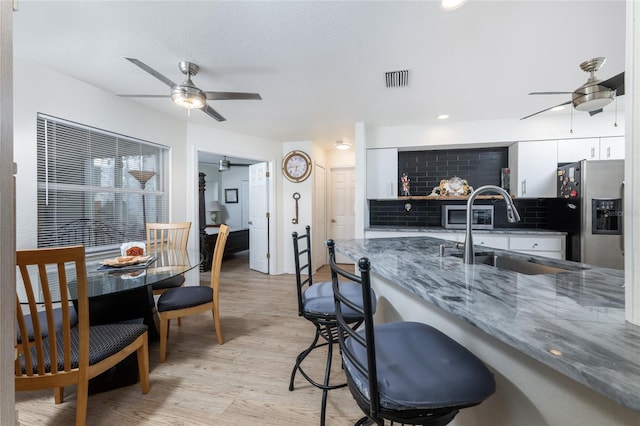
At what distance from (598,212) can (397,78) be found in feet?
8.88

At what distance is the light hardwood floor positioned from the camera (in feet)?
4.79

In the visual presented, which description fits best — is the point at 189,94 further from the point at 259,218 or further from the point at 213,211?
the point at 213,211

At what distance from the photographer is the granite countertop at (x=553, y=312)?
1.53ft

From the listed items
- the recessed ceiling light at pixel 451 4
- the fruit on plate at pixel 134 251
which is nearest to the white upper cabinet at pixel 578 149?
the recessed ceiling light at pixel 451 4

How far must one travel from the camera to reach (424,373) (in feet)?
2.39

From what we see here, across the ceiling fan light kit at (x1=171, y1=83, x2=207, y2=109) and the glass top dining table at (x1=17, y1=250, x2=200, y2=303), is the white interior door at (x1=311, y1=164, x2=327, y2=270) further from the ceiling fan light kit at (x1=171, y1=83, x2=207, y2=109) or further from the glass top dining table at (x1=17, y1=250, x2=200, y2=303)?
the ceiling fan light kit at (x1=171, y1=83, x2=207, y2=109)

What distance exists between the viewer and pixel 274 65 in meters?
2.17

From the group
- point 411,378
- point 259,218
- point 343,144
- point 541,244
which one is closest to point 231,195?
point 259,218

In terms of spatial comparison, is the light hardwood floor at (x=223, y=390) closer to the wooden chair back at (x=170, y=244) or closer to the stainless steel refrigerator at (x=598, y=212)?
the wooden chair back at (x=170, y=244)

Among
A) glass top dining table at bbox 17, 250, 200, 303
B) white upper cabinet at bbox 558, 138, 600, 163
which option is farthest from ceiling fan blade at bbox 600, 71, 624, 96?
glass top dining table at bbox 17, 250, 200, 303

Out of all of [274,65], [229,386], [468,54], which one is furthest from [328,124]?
[229,386]

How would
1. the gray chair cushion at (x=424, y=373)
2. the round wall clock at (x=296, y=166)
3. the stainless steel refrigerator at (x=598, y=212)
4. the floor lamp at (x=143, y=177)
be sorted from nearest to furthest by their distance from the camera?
the gray chair cushion at (x=424, y=373), the stainless steel refrigerator at (x=598, y=212), the floor lamp at (x=143, y=177), the round wall clock at (x=296, y=166)

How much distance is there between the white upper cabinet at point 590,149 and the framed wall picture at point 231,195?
6.81 m

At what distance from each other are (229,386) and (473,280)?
5.47 ft
